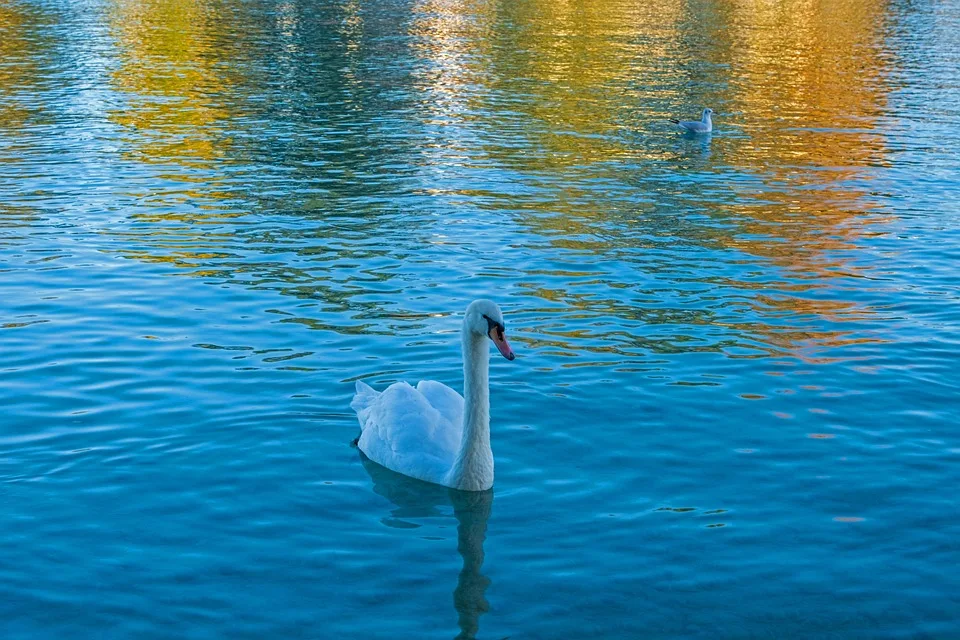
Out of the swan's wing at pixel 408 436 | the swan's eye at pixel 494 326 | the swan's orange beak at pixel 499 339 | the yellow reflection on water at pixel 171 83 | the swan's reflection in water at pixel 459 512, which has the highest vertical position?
the yellow reflection on water at pixel 171 83

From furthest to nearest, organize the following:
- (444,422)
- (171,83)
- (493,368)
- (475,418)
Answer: (171,83) → (493,368) → (444,422) → (475,418)

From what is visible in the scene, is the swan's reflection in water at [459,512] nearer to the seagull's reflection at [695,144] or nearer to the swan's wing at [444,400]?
the swan's wing at [444,400]

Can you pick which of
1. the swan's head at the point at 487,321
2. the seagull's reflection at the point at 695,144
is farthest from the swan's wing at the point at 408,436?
the seagull's reflection at the point at 695,144

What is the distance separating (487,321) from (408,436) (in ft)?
5.83

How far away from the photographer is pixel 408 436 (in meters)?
12.5

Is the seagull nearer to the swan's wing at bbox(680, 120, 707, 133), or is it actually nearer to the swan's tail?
the swan's wing at bbox(680, 120, 707, 133)

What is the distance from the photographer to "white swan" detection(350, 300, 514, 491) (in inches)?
459

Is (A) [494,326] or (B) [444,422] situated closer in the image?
(A) [494,326]

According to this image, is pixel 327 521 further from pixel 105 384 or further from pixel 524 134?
pixel 524 134

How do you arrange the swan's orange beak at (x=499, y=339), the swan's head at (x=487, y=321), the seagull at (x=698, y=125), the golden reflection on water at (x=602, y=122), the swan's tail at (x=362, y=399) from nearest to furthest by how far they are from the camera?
1. the swan's orange beak at (x=499, y=339)
2. the swan's head at (x=487, y=321)
3. the swan's tail at (x=362, y=399)
4. the golden reflection on water at (x=602, y=122)
5. the seagull at (x=698, y=125)

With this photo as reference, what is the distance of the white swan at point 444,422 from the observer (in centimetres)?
1165

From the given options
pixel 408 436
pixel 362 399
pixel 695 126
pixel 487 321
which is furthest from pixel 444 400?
pixel 695 126

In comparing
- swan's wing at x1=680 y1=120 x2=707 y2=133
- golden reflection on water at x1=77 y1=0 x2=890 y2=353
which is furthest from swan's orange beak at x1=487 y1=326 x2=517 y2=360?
swan's wing at x1=680 y1=120 x2=707 y2=133

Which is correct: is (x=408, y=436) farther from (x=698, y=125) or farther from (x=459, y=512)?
(x=698, y=125)
